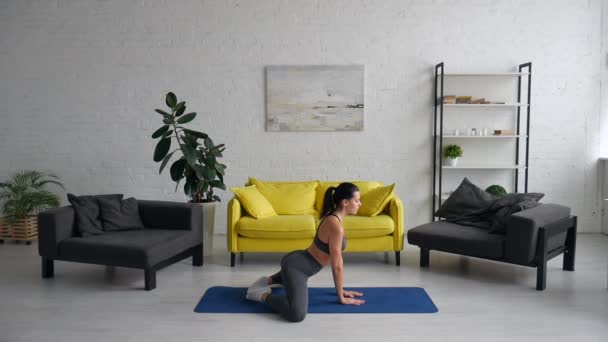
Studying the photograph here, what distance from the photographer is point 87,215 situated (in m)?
4.58

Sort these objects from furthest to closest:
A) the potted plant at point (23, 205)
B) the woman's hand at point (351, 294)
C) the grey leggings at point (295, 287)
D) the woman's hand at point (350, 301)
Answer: the potted plant at point (23, 205) < the woman's hand at point (351, 294) < the woman's hand at point (350, 301) < the grey leggings at point (295, 287)

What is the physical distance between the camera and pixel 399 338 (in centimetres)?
317

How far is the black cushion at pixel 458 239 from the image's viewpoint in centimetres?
431

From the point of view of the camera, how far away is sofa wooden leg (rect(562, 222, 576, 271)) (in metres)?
4.66

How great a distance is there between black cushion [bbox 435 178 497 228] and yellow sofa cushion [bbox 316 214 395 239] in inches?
26.5

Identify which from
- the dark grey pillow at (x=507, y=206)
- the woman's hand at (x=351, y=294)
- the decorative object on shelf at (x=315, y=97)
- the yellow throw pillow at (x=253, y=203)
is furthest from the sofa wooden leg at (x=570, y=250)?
the yellow throw pillow at (x=253, y=203)

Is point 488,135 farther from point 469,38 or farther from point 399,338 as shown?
point 399,338

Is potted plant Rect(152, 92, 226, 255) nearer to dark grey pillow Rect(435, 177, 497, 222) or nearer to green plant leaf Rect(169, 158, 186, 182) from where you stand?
green plant leaf Rect(169, 158, 186, 182)

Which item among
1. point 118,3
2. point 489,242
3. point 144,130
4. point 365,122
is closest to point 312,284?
point 489,242

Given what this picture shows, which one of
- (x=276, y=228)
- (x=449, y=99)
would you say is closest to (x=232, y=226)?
(x=276, y=228)

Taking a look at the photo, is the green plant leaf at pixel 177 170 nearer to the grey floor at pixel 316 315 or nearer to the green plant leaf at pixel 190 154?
the green plant leaf at pixel 190 154

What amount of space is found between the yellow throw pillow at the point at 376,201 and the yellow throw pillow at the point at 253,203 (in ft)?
3.00

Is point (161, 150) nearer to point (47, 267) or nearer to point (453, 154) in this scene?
point (47, 267)

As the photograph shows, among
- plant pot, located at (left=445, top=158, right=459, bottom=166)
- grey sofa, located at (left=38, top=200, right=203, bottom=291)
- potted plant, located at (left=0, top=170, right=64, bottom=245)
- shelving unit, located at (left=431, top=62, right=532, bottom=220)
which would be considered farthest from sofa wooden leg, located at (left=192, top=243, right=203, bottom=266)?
plant pot, located at (left=445, top=158, right=459, bottom=166)
